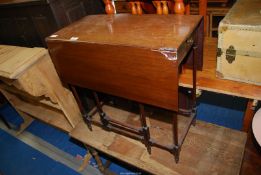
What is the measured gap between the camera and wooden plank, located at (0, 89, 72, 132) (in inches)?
84.5

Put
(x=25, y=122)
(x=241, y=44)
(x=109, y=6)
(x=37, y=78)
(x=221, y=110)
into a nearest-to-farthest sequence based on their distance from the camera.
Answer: (x=241, y=44)
(x=37, y=78)
(x=109, y=6)
(x=221, y=110)
(x=25, y=122)

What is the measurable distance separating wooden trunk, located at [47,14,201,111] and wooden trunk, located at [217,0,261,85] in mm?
189

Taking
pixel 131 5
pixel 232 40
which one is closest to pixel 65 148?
pixel 131 5

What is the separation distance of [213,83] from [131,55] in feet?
2.05

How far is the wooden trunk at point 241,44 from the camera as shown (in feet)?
3.75

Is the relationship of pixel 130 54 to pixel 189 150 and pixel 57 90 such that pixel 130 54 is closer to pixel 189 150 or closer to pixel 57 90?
pixel 189 150

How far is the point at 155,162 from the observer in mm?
1505

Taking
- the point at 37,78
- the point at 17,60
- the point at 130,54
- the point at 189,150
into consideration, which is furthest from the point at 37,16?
the point at 189,150

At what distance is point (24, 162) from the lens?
7.80 ft

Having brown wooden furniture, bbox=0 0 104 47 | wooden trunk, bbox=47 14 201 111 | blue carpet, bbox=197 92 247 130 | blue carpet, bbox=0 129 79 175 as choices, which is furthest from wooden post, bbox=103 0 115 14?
blue carpet, bbox=0 129 79 175

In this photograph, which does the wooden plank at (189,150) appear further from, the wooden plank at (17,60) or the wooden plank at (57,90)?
the wooden plank at (17,60)

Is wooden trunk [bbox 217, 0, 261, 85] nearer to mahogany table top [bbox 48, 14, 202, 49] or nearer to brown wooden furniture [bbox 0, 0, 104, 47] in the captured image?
mahogany table top [bbox 48, 14, 202, 49]

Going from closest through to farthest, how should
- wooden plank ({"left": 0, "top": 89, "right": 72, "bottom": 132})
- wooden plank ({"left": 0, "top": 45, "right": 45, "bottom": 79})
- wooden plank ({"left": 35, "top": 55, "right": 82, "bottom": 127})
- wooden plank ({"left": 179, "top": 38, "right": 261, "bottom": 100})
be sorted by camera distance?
1. wooden plank ({"left": 179, "top": 38, "right": 261, "bottom": 100})
2. wooden plank ({"left": 0, "top": 45, "right": 45, "bottom": 79})
3. wooden plank ({"left": 35, "top": 55, "right": 82, "bottom": 127})
4. wooden plank ({"left": 0, "top": 89, "right": 72, "bottom": 132})

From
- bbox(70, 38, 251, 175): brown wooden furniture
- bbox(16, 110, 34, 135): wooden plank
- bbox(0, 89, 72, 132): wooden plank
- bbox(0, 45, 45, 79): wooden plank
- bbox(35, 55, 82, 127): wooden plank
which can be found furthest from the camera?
bbox(16, 110, 34, 135): wooden plank
